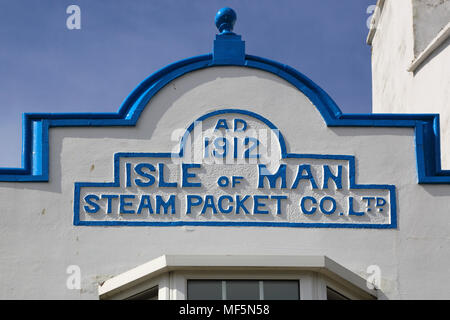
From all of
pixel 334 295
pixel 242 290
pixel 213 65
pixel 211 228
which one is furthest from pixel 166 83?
pixel 334 295

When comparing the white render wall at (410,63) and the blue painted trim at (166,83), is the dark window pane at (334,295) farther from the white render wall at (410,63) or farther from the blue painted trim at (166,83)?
the white render wall at (410,63)

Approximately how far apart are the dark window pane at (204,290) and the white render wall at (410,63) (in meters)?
4.10

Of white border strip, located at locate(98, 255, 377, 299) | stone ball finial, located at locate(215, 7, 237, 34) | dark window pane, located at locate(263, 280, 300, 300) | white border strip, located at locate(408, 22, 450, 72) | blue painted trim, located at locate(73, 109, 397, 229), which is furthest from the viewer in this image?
white border strip, located at locate(408, 22, 450, 72)

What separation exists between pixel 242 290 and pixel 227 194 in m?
1.25

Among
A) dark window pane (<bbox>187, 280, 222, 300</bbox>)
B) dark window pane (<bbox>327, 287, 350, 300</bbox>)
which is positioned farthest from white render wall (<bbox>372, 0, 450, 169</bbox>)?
dark window pane (<bbox>187, 280, 222, 300</bbox>)

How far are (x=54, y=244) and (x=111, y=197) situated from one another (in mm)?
841

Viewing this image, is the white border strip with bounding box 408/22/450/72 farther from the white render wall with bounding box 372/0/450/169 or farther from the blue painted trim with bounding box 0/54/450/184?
the blue painted trim with bounding box 0/54/450/184

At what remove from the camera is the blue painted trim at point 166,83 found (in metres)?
11.1

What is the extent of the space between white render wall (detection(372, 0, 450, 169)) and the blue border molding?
143 cm

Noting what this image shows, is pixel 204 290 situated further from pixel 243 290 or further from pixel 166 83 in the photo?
pixel 166 83

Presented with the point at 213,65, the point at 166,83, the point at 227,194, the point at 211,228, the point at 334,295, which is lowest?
the point at 334,295

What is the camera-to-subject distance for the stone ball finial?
1177 centimetres

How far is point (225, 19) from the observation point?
1178 centimetres

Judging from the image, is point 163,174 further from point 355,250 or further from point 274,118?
point 355,250
